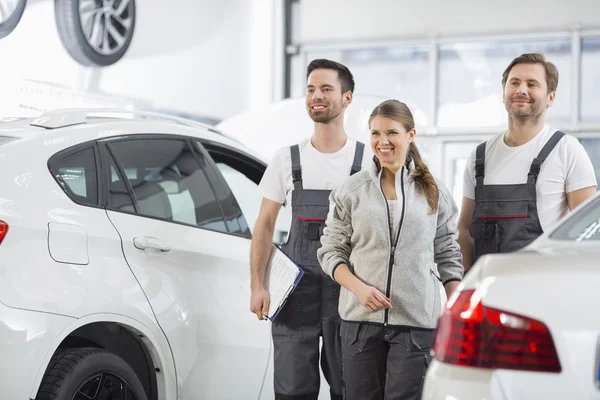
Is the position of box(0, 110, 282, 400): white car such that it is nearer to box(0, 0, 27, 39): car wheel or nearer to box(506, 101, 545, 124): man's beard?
box(506, 101, 545, 124): man's beard

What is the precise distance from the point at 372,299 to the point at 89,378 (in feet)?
3.02

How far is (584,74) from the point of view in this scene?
Answer: 32.2 feet

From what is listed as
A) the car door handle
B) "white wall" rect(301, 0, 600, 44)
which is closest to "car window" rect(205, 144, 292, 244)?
the car door handle

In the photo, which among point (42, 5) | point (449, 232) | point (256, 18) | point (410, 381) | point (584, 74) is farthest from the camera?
point (256, 18)

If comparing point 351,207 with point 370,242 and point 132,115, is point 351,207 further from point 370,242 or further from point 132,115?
point 132,115

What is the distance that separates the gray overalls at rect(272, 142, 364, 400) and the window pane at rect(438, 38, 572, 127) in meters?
7.38

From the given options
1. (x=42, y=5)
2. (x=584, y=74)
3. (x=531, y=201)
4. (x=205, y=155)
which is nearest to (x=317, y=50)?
(x=584, y=74)

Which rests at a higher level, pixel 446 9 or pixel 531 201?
pixel 446 9

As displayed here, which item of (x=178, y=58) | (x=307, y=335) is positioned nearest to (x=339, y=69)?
(x=307, y=335)

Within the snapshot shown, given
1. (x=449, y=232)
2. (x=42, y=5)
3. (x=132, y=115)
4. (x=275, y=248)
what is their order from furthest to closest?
1. (x=42, y=5)
2. (x=132, y=115)
3. (x=275, y=248)
4. (x=449, y=232)

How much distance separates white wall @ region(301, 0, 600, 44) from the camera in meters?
9.80

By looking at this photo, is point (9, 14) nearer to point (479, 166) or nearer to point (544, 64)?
point (479, 166)

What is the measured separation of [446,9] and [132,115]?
7.40m

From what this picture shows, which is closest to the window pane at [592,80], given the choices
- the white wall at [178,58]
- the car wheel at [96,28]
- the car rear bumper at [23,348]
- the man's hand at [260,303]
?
the white wall at [178,58]
